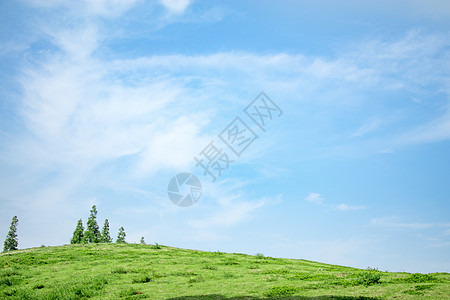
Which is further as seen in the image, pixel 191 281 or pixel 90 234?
pixel 90 234

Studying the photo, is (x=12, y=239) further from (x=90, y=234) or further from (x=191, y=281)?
(x=191, y=281)

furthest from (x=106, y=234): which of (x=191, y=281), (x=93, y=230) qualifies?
(x=191, y=281)

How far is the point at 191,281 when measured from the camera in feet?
80.7

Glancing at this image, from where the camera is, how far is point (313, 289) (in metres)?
19.8

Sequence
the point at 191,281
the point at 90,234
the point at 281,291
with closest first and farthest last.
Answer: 1. the point at 281,291
2. the point at 191,281
3. the point at 90,234

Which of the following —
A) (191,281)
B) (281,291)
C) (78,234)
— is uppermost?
(78,234)

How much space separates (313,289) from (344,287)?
180cm

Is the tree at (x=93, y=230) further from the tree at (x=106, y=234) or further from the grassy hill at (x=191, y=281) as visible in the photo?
the grassy hill at (x=191, y=281)

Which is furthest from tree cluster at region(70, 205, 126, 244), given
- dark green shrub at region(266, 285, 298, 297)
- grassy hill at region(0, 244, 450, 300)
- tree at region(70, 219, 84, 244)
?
dark green shrub at region(266, 285, 298, 297)

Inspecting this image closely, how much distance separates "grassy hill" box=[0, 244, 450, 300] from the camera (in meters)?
18.6

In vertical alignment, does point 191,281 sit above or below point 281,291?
below

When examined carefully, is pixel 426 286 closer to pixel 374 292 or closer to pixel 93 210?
pixel 374 292

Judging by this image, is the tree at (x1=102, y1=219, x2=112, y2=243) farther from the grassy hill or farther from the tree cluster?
the grassy hill

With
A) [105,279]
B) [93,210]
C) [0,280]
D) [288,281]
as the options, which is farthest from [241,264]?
[93,210]
